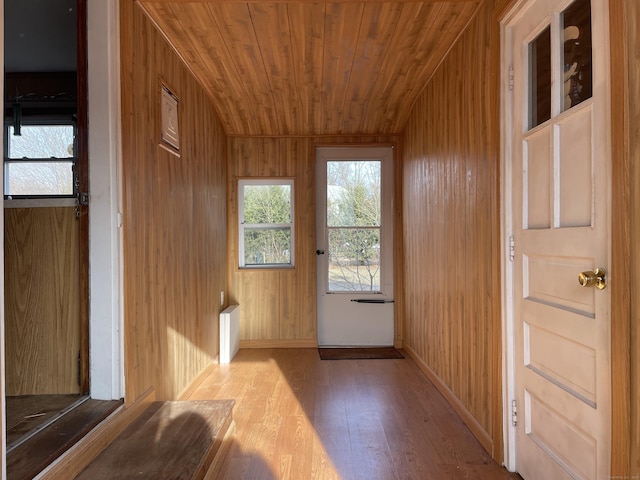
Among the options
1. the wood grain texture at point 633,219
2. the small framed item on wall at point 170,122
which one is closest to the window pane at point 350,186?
the small framed item on wall at point 170,122

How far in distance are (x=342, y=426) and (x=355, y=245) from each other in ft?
7.51

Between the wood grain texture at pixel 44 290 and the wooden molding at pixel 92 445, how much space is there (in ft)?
1.13

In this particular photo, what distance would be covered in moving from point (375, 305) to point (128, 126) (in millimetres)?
3118

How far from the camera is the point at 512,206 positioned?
1.86 metres

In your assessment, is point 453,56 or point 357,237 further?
point 357,237

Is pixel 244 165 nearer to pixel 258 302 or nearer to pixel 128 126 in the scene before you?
pixel 258 302

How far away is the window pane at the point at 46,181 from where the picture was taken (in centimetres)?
196

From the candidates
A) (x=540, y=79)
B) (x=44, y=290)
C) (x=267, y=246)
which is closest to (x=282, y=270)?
(x=267, y=246)

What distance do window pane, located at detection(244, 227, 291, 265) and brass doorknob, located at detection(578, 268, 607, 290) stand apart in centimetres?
332

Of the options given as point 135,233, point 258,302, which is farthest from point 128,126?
point 258,302

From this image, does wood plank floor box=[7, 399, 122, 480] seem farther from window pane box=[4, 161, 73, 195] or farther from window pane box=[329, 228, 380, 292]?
window pane box=[329, 228, 380, 292]

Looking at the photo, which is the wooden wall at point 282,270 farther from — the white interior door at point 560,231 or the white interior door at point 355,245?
the white interior door at point 560,231

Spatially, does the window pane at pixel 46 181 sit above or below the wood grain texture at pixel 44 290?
above

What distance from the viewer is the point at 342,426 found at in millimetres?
2348
